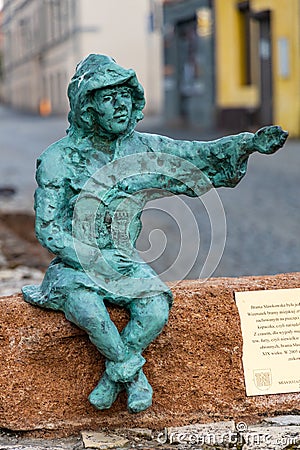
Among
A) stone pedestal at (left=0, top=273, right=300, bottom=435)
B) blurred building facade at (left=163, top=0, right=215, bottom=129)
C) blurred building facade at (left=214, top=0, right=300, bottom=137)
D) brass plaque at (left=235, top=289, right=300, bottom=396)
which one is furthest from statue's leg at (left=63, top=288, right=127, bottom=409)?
blurred building facade at (left=163, top=0, right=215, bottom=129)

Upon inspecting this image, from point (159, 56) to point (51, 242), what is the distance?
88.0ft

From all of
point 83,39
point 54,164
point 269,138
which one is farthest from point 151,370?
point 83,39

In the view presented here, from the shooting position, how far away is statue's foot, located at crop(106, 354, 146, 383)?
3.09m

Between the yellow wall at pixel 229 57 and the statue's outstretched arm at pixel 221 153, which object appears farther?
the yellow wall at pixel 229 57

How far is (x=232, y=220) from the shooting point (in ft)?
28.6

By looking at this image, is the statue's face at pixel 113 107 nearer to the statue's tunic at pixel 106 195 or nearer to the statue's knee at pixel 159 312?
the statue's tunic at pixel 106 195

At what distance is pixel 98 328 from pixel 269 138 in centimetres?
93

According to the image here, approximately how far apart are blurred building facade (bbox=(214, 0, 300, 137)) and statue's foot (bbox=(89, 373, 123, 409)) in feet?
44.2

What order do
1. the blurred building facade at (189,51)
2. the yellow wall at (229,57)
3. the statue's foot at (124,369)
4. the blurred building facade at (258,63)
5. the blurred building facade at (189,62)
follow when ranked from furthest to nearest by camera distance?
1. the blurred building facade at (189,62)
2. the yellow wall at (229,57)
3. the blurred building facade at (189,51)
4. the blurred building facade at (258,63)
5. the statue's foot at (124,369)

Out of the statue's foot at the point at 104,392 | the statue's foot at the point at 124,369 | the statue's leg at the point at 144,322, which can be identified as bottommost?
the statue's foot at the point at 104,392

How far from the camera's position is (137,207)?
131 inches

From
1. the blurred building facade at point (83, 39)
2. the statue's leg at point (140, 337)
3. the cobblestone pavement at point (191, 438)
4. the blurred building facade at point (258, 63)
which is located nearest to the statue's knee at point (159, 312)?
the statue's leg at point (140, 337)

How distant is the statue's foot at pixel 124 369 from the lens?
10.1 ft

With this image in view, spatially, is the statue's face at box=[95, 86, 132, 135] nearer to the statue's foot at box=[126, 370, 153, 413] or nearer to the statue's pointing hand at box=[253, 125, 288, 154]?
the statue's pointing hand at box=[253, 125, 288, 154]
